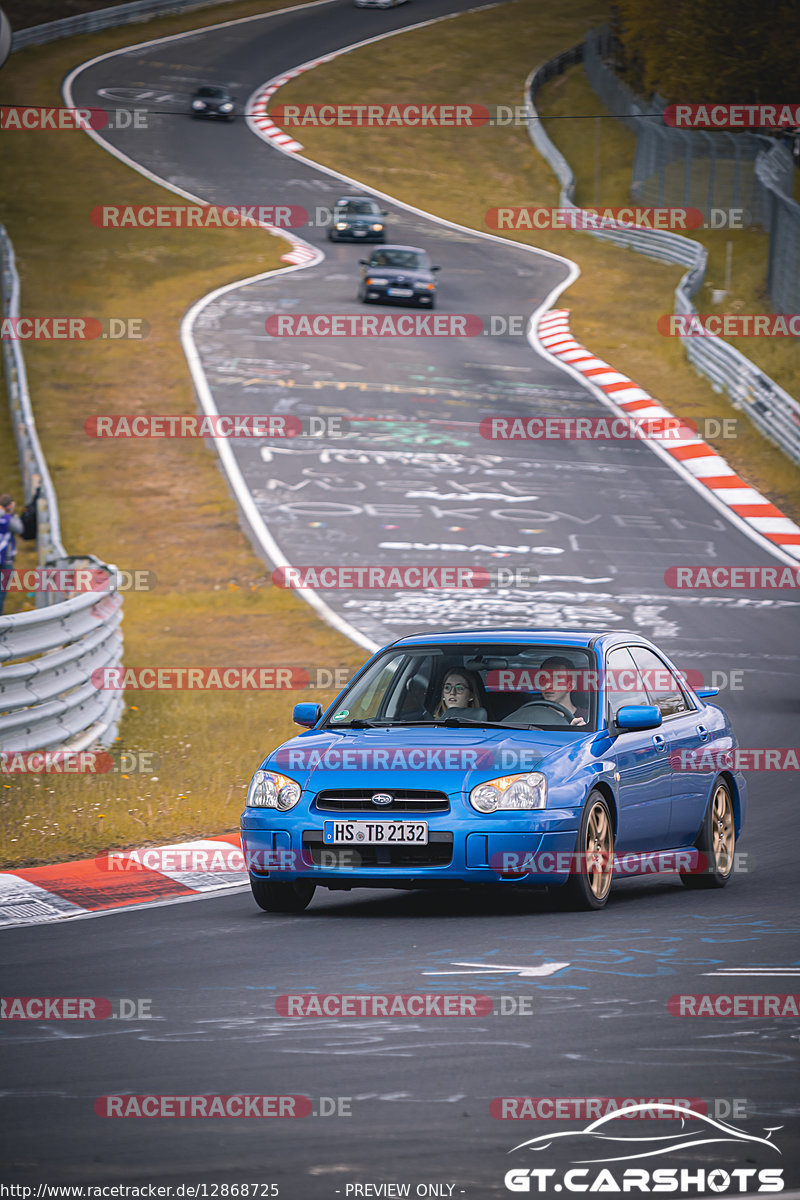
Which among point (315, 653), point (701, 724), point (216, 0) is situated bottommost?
point (315, 653)

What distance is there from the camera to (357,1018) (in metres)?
6.98

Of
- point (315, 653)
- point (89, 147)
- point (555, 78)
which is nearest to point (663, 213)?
point (89, 147)

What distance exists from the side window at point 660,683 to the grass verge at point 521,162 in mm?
16541

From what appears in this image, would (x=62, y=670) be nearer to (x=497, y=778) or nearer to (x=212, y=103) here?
(x=497, y=778)

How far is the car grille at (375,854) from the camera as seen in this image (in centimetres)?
904

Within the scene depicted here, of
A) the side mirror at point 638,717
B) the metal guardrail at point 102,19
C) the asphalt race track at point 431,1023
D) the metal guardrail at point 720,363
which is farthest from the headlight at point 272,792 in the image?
the metal guardrail at point 102,19

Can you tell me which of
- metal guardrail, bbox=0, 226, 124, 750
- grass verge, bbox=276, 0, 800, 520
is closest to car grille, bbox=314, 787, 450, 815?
metal guardrail, bbox=0, 226, 124, 750

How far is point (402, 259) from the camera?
136 ft

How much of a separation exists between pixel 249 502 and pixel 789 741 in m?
13.2

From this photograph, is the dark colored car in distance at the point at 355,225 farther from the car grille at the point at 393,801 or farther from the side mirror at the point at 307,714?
the car grille at the point at 393,801

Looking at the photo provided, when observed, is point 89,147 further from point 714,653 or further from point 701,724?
point 701,724

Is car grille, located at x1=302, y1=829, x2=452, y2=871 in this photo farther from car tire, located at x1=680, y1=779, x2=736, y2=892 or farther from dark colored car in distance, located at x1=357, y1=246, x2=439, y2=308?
dark colored car in distance, located at x1=357, y1=246, x2=439, y2=308

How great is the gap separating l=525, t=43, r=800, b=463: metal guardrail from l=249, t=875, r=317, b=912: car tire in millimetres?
21062

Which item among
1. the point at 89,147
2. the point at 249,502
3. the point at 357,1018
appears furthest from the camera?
the point at 89,147
